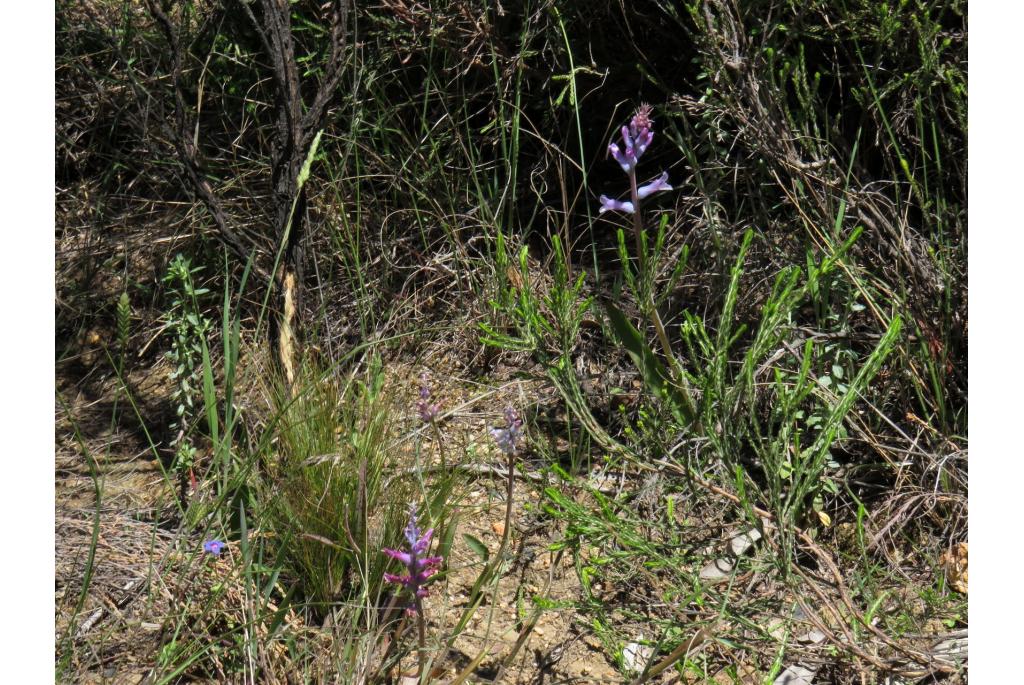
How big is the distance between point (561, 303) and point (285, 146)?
1013mm

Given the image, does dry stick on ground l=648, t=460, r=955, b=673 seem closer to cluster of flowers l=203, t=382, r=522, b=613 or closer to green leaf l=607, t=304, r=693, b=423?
green leaf l=607, t=304, r=693, b=423

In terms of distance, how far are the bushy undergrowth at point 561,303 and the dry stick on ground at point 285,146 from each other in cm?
3

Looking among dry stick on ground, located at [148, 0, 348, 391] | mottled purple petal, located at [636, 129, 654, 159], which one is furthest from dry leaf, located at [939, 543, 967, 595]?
dry stick on ground, located at [148, 0, 348, 391]

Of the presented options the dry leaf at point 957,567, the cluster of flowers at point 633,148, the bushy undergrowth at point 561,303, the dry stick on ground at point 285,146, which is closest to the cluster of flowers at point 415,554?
the bushy undergrowth at point 561,303

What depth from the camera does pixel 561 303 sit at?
192 cm

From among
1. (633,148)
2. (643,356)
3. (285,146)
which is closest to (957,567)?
(643,356)

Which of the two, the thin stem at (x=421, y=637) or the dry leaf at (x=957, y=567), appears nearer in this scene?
the thin stem at (x=421, y=637)

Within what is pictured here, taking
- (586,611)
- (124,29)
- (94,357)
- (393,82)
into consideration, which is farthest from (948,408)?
(124,29)

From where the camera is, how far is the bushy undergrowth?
1884 mm

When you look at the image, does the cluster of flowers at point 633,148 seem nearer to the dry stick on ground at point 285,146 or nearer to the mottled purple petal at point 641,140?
the mottled purple petal at point 641,140

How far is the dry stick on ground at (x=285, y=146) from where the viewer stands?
2.49 m

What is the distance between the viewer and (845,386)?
2236 millimetres

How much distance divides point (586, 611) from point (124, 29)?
2.22m

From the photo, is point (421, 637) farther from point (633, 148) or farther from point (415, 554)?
point (633, 148)
